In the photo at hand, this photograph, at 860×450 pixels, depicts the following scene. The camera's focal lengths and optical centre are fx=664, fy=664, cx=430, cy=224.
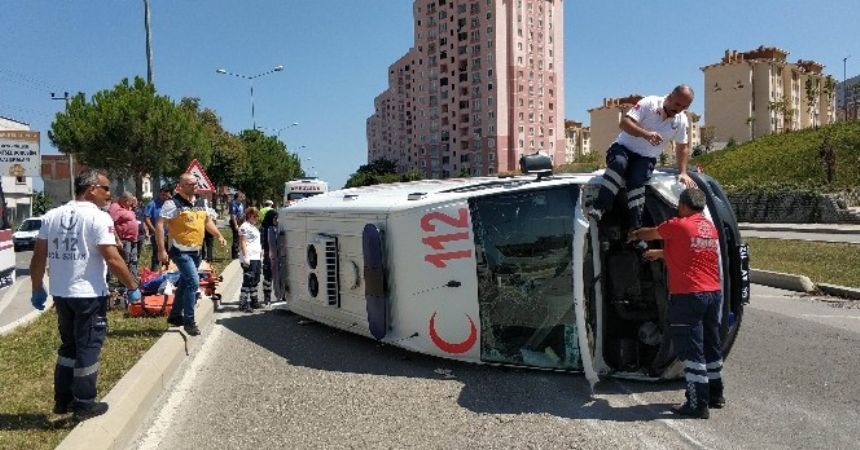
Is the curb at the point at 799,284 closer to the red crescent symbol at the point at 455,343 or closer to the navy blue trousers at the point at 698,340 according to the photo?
the navy blue trousers at the point at 698,340

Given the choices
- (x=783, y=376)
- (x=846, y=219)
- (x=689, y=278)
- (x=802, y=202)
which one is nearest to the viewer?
(x=689, y=278)

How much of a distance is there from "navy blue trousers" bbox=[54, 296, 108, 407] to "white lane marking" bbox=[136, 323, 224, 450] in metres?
0.48

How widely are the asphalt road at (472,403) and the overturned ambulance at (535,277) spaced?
11.4 inches

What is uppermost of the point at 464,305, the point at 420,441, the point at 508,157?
the point at 508,157

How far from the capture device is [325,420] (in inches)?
191

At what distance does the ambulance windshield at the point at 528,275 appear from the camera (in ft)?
18.1

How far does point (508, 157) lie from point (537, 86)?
1318 centimetres

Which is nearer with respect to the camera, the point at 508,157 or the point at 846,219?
the point at 846,219

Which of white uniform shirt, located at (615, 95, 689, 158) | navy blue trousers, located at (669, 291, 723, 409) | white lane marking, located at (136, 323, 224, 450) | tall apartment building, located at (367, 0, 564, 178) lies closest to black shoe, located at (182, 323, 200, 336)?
white lane marking, located at (136, 323, 224, 450)

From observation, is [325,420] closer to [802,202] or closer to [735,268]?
[735,268]

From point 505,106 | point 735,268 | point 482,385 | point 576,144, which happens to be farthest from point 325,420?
point 576,144

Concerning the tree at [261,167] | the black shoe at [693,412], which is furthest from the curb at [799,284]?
the tree at [261,167]

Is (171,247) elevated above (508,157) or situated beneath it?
situated beneath

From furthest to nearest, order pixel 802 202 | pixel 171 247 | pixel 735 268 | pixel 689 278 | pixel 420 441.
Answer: pixel 802 202 → pixel 171 247 → pixel 735 268 → pixel 689 278 → pixel 420 441
